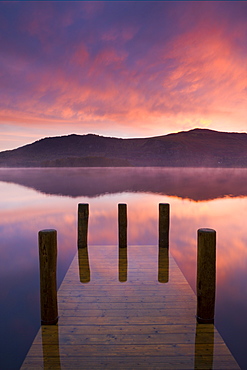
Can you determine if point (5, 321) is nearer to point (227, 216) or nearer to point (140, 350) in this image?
point (140, 350)

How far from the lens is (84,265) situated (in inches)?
286

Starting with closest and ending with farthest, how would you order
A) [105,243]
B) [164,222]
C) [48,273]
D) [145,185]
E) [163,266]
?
[48,273], [163,266], [164,222], [105,243], [145,185]

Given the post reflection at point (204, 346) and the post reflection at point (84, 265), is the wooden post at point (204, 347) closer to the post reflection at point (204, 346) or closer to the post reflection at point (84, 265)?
the post reflection at point (204, 346)

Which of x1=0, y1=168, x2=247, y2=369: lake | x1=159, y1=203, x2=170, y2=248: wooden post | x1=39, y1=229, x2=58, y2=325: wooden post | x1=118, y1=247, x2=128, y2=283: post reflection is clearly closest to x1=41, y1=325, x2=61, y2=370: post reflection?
x1=39, y1=229, x2=58, y2=325: wooden post

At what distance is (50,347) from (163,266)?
4037mm

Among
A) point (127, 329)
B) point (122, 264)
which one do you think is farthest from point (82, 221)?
point (127, 329)

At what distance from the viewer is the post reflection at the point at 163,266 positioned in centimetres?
632

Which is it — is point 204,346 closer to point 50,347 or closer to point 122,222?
point 50,347

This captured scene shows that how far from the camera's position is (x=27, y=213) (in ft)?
71.1

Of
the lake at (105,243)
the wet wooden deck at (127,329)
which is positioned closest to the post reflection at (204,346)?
the wet wooden deck at (127,329)

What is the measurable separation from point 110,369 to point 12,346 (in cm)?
282

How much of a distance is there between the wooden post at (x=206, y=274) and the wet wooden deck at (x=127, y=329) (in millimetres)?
209

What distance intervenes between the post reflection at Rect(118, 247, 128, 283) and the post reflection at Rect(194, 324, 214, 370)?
237 cm

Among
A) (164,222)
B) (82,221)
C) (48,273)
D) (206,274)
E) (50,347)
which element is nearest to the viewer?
(50,347)
